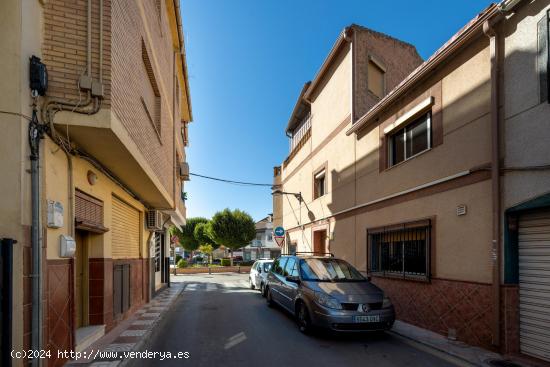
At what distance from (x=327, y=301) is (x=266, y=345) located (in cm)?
137

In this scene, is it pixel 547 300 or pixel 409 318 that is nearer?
pixel 547 300

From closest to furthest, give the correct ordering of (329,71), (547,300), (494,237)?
(547,300) → (494,237) → (329,71)

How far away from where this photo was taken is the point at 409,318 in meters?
8.30

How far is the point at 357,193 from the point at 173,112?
22.9 ft

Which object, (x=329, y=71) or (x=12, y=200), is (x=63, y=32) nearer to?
(x=12, y=200)

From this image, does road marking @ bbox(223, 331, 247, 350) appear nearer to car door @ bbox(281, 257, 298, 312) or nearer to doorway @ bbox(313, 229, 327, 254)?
car door @ bbox(281, 257, 298, 312)

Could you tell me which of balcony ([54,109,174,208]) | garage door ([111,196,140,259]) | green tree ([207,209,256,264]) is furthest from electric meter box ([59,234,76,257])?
green tree ([207,209,256,264])

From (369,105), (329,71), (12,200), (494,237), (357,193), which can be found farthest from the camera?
(329,71)

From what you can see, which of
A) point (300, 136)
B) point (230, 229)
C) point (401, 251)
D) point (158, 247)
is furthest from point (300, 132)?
point (230, 229)

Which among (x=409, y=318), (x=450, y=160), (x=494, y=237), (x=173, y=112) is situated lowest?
(x=409, y=318)

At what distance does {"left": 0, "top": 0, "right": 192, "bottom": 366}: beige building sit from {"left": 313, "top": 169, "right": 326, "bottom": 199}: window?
8835 millimetres

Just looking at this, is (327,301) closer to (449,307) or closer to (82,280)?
(449,307)

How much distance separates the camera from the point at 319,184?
53.3 feet

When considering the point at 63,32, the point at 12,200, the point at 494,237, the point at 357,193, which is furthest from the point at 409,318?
the point at 63,32
